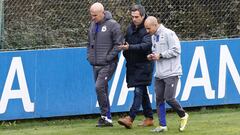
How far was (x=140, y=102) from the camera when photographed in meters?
10.4

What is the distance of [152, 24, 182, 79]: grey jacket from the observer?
32.0 ft

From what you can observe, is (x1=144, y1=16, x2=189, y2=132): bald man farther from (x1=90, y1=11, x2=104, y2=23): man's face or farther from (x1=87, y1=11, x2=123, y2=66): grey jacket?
(x1=90, y1=11, x2=104, y2=23): man's face

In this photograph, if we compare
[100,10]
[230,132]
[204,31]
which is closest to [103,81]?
[100,10]

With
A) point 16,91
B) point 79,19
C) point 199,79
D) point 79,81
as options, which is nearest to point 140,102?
point 79,81

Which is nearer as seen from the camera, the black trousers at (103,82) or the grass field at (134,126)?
the grass field at (134,126)

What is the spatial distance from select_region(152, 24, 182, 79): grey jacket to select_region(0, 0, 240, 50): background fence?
3073mm

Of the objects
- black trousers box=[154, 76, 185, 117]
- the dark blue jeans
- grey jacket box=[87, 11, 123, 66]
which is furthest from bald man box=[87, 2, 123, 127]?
black trousers box=[154, 76, 185, 117]

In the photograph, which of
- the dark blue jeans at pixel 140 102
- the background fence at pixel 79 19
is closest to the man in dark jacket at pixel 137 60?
the dark blue jeans at pixel 140 102

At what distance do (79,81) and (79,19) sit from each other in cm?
167

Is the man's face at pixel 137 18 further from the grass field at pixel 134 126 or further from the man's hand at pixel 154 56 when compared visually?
the grass field at pixel 134 126

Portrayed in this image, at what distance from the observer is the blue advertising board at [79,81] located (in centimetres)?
1125

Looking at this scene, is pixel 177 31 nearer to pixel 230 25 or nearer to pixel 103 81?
pixel 230 25

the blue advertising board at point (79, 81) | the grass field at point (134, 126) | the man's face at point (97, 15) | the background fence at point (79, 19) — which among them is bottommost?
the grass field at point (134, 126)

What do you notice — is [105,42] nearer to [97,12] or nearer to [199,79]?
[97,12]
